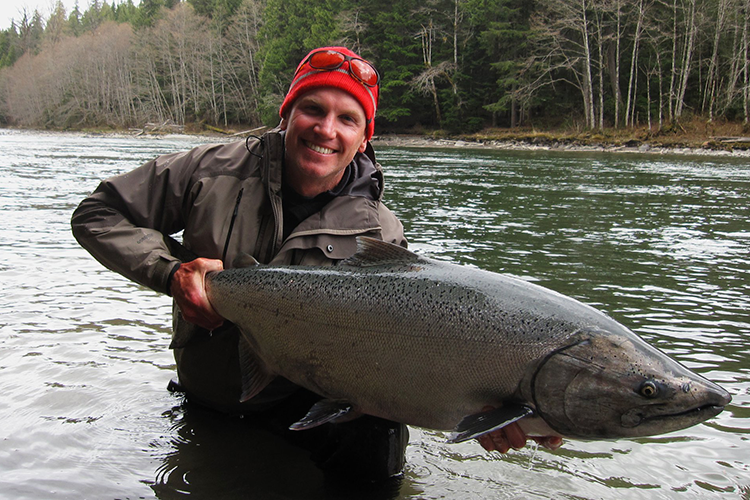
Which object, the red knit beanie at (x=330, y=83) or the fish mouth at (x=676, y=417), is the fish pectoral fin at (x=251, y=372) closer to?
the red knit beanie at (x=330, y=83)

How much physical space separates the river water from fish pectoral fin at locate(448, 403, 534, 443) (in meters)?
0.95

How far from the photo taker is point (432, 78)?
4406cm

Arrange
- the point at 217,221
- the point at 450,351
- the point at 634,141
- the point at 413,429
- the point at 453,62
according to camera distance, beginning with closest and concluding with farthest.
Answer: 1. the point at 450,351
2. the point at 217,221
3. the point at 413,429
4. the point at 634,141
5. the point at 453,62

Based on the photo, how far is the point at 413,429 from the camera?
3684 millimetres

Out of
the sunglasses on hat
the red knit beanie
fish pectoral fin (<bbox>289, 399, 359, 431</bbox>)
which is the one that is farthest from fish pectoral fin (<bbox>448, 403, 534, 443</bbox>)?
the sunglasses on hat

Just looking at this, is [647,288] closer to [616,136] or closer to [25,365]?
[25,365]

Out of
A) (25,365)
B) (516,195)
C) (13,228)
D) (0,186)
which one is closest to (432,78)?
(516,195)

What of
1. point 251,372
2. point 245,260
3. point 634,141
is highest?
point 634,141

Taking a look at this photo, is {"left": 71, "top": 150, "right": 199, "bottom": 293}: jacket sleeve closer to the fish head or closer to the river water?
the river water

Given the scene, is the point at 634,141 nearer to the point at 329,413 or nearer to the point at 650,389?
the point at 650,389

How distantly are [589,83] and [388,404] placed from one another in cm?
3858

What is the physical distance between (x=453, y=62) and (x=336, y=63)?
149 feet

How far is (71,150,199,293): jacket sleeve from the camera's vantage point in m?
2.69

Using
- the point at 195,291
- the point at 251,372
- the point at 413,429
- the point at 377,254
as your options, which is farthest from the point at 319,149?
the point at 413,429
